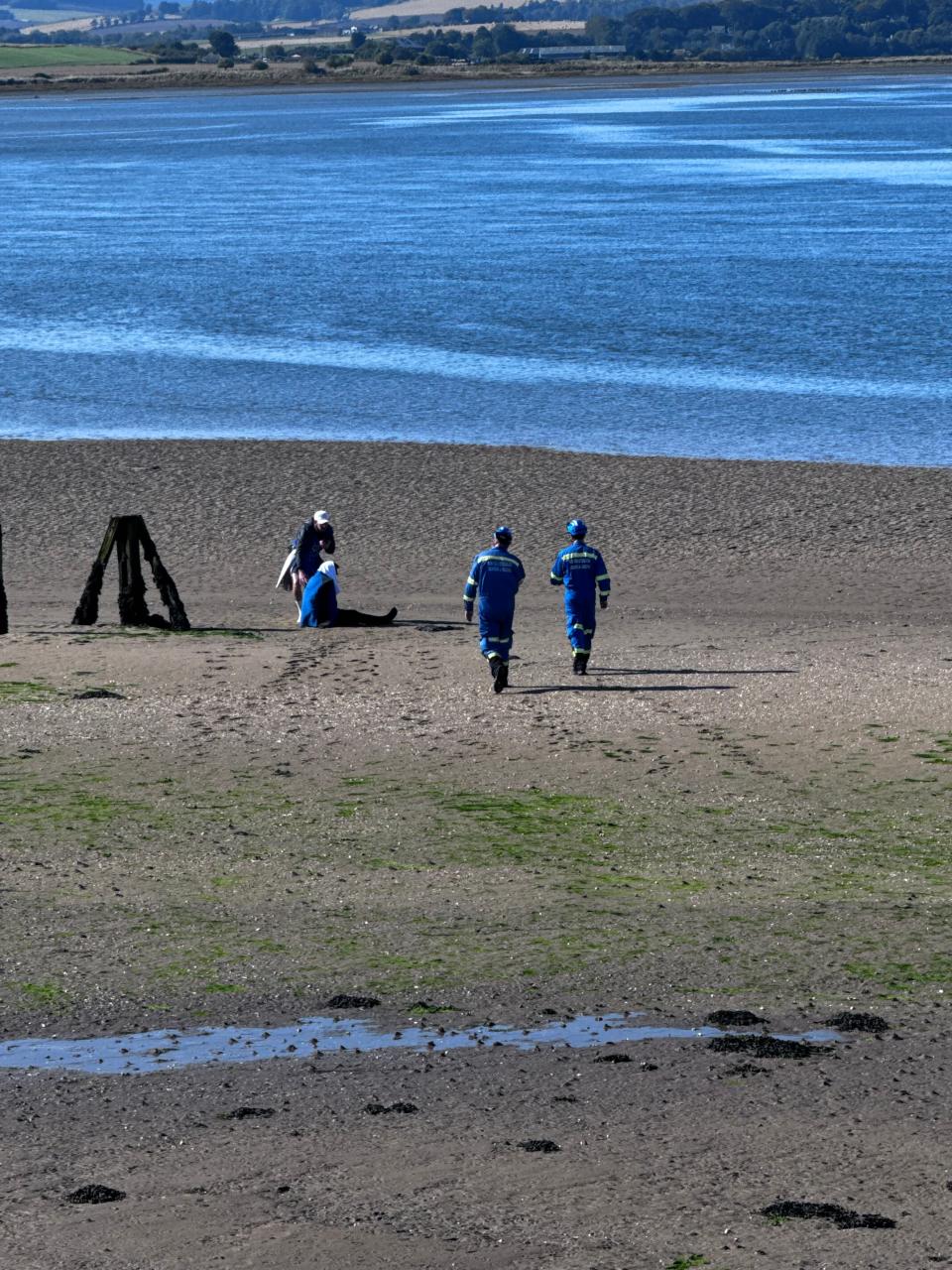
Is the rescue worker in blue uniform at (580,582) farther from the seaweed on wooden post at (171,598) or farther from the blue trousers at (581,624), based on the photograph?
the seaweed on wooden post at (171,598)

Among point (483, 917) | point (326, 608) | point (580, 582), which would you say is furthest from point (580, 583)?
point (483, 917)

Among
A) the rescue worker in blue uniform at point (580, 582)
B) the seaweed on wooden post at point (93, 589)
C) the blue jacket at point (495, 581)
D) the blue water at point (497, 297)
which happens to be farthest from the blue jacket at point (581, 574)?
the blue water at point (497, 297)

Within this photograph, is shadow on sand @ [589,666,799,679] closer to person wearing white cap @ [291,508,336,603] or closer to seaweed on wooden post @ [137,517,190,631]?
person wearing white cap @ [291,508,336,603]

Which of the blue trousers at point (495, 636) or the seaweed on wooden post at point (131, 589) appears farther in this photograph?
the seaweed on wooden post at point (131, 589)

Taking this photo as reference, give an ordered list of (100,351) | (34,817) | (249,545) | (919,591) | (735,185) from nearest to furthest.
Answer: (34,817) < (919,591) < (249,545) < (100,351) < (735,185)

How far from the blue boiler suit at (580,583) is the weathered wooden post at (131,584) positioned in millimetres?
4852

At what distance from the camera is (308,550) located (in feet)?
67.1

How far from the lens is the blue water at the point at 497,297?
37.7 metres

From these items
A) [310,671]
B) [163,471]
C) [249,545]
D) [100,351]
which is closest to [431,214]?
[100,351]

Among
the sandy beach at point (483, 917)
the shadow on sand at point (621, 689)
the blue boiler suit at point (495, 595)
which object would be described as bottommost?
the shadow on sand at point (621, 689)

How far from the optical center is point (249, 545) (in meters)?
26.3

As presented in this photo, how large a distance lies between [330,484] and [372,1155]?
22055 mm

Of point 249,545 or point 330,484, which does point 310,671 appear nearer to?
point 249,545

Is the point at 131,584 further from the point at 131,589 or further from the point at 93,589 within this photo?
the point at 93,589
